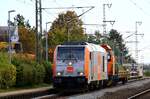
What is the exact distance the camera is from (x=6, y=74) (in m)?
37.9

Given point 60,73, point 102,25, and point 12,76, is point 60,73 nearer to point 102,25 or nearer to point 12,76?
point 12,76

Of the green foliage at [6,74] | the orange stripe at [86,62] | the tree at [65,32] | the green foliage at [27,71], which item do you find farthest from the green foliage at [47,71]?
the tree at [65,32]

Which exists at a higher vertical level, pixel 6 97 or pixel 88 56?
pixel 88 56

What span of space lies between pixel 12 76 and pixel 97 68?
19.9 feet

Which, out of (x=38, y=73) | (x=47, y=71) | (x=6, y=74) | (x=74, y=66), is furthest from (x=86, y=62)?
(x=47, y=71)

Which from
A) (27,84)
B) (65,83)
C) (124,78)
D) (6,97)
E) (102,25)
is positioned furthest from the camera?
(102,25)

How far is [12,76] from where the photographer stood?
38.3 meters

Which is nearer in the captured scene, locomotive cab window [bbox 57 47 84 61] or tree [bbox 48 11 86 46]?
locomotive cab window [bbox 57 47 84 61]

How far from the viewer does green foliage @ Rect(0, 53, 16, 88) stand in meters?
37.6

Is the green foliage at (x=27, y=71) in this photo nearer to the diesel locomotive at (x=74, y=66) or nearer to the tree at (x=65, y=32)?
the diesel locomotive at (x=74, y=66)

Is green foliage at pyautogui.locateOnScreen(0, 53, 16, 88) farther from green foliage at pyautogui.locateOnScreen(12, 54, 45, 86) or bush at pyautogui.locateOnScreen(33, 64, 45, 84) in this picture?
bush at pyautogui.locateOnScreen(33, 64, 45, 84)

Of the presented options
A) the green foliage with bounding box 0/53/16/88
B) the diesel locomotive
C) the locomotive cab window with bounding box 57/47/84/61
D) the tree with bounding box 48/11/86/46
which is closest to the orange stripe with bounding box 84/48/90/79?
the diesel locomotive

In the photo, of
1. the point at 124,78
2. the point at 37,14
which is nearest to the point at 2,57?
the point at 37,14

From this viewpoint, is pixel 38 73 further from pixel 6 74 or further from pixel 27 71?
pixel 6 74
